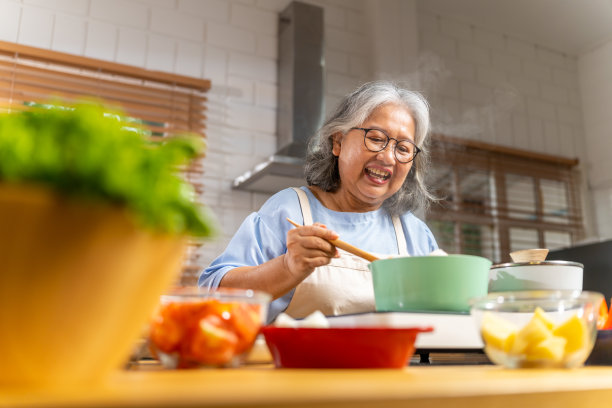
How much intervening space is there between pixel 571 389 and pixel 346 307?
0.94 m

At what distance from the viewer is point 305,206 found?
1597 mm

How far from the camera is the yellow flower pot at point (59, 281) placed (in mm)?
324

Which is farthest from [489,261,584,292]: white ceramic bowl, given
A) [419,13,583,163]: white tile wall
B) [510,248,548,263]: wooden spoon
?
[419,13,583,163]: white tile wall

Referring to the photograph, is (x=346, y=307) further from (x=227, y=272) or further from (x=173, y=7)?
(x=173, y=7)

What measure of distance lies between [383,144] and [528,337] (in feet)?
3.32

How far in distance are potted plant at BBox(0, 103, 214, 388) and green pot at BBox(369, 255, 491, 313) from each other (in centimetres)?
50

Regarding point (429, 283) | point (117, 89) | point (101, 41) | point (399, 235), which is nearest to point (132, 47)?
point (101, 41)

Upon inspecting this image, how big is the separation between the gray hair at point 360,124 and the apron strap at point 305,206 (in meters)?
0.12

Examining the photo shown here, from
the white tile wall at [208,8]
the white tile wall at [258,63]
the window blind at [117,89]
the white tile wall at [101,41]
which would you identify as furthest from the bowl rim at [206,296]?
the white tile wall at [208,8]

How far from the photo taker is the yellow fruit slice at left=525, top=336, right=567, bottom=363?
0.63m

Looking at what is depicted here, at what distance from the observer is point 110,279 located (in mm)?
348

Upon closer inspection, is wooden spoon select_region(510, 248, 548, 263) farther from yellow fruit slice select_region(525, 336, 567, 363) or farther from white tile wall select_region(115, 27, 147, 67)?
white tile wall select_region(115, 27, 147, 67)

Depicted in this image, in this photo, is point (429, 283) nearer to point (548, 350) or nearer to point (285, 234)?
point (548, 350)

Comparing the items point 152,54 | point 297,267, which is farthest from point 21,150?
point 152,54
